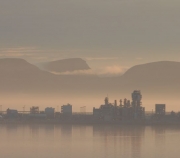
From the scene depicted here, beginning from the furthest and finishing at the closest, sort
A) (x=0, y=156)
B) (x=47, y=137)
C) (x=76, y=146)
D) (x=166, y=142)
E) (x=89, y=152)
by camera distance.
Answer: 1. (x=47, y=137)
2. (x=166, y=142)
3. (x=76, y=146)
4. (x=89, y=152)
5. (x=0, y=156)

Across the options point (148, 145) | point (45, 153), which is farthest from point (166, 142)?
point (45, 153)

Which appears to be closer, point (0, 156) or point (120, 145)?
point (0, 156)

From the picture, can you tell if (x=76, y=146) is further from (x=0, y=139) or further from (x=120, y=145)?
(x=0, y=139)

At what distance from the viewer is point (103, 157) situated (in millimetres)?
137375

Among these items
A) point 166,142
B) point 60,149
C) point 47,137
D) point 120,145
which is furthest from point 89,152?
point 47,137

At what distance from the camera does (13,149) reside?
490 ft

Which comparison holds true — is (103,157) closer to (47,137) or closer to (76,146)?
(76,146)

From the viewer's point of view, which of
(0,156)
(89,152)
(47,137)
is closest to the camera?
(0,156)

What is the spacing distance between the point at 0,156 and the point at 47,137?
50.3m

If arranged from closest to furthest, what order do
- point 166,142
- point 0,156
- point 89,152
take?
point 0,156
point 89,152
point 166,142

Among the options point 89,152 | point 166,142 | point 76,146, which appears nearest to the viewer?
point 89,152

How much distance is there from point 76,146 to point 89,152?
12381 millimetres

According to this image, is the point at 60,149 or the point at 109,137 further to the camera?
the point at 109,137

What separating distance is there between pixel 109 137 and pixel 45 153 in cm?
4916
